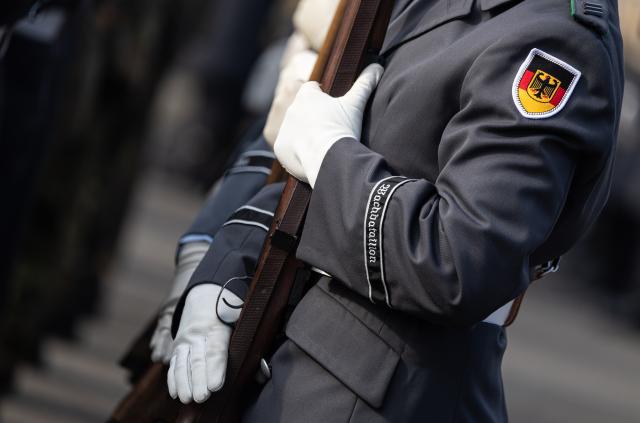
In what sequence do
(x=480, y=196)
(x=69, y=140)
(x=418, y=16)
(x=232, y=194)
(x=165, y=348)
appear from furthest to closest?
(x=69, y=140), (x=232, y=194), (x=165, y=348), (x=418, y=16), (x=480, y=196)

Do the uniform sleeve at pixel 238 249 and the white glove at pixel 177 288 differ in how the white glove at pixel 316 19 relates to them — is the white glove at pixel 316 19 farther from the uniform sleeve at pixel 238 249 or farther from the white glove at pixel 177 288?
the white glove at pixel 177 288

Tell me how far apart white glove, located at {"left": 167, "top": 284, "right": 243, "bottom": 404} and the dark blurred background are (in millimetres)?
717

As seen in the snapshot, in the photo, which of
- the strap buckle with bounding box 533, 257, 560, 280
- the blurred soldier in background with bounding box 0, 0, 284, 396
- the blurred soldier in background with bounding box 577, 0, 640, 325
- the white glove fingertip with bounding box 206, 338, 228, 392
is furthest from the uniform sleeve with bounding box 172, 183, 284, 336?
the blurred soldier in background with bounding box 577, 0, 640, 325

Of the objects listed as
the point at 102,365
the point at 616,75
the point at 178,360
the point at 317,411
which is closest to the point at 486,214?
the point at 616,75

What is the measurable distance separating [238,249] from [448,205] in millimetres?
536

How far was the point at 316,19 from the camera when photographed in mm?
2701

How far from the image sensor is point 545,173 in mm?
2006

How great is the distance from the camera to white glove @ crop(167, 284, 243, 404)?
224 cm

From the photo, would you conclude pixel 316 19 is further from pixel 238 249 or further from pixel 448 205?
pixel 448 205

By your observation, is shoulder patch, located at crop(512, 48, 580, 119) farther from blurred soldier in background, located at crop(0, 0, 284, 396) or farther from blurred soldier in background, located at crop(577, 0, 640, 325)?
blurred soldier in background, located at crop(577, 0, 640, 325)

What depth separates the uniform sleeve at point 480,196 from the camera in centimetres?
201

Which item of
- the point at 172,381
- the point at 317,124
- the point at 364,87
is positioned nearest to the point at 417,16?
the point at 364,87

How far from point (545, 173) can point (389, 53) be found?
52 cm

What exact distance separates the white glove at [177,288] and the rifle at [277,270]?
9.8 inches
